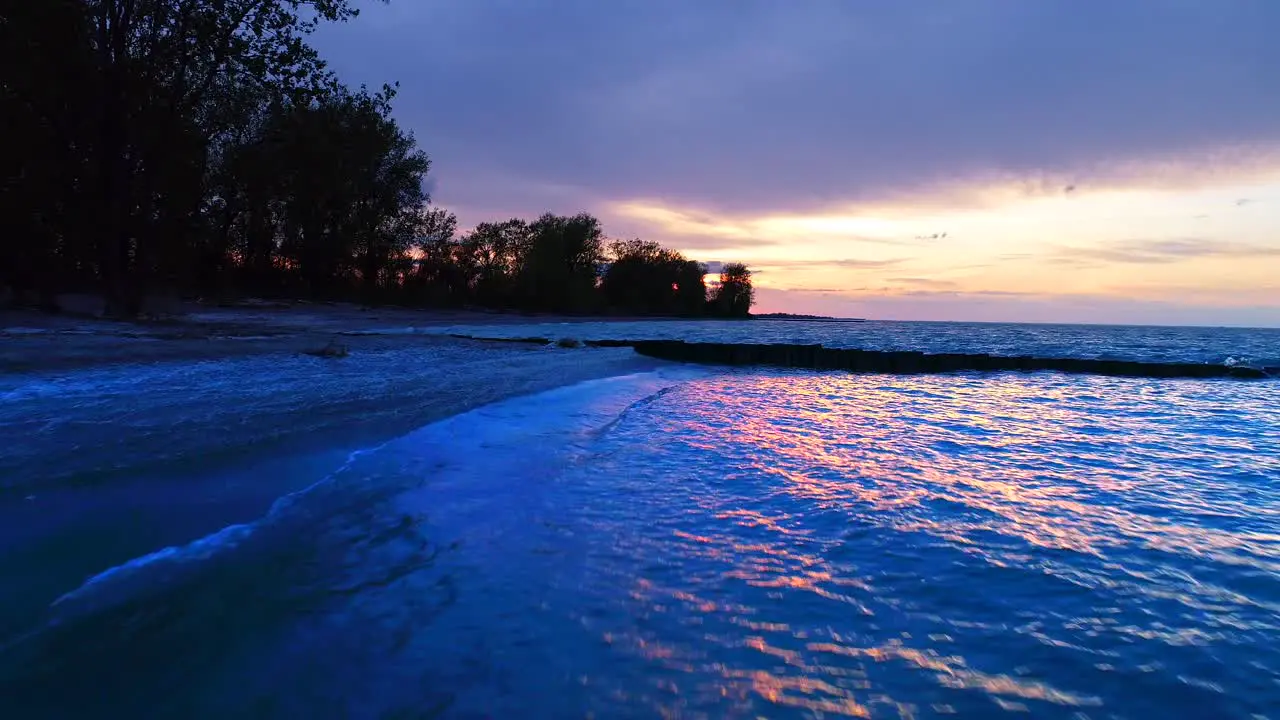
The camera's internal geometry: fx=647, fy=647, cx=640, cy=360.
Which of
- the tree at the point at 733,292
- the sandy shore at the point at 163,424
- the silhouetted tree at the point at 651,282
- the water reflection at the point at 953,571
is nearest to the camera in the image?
the water reflection at the point at 953,571

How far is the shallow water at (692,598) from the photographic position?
282 centimetres

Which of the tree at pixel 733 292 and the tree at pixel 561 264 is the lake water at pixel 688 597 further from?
the tree at pixel 733 292

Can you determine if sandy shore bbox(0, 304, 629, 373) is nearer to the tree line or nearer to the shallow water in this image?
the tree line

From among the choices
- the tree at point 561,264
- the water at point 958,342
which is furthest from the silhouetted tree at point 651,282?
the water at point 958,342

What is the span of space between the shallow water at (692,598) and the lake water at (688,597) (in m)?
0.02

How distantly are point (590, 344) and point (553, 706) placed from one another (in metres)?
Result: 28.3

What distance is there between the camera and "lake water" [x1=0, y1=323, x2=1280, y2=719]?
2.81 metres

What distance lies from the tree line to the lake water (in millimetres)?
19814

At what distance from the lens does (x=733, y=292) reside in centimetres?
13638

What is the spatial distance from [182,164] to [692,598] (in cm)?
2603

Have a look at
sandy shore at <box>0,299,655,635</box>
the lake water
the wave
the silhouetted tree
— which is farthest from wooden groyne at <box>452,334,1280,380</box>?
the silhouetted tree

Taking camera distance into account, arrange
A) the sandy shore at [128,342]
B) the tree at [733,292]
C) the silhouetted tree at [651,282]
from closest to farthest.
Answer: the sandy shore at [128,342]
the silhouetted tree at [651,282]
the tree at [733,292]

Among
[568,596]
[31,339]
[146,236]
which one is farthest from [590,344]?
[568,596]

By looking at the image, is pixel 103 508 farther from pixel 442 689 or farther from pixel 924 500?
pixel 924 500
